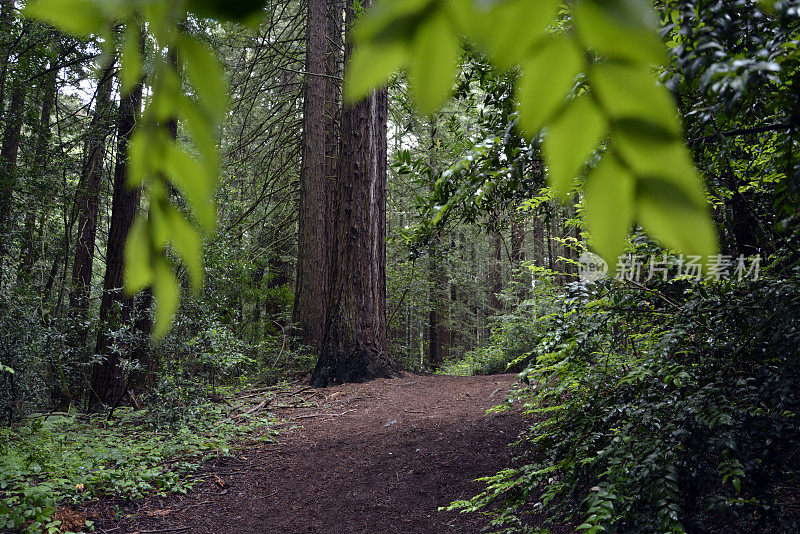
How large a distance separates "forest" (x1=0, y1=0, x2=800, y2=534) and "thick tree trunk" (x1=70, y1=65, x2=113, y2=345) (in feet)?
0.54

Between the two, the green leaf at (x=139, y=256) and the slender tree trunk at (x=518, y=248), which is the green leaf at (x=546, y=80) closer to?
the green leaf at (x=139, y=256)

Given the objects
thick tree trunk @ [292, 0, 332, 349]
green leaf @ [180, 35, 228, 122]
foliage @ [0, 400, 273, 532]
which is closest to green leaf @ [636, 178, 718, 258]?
green leaf @ [180, 35, 228, 122]

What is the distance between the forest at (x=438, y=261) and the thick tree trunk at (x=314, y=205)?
0.06 metres

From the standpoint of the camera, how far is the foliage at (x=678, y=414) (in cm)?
203

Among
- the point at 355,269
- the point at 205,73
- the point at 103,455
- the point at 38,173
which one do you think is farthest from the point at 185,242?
the point at 38,173

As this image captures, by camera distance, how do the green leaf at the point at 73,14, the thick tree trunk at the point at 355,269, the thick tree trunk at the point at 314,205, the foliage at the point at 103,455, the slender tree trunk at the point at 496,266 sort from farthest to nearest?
the slender tree trunk at the point at 496,266
the thick tree trunk at the point at 314,205
the thick tree trunk at the point at 355,269
the foliage at the point at 103,455
the green leaf at the point at 73,14

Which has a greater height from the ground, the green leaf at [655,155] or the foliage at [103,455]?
the green leaf at [655,155]

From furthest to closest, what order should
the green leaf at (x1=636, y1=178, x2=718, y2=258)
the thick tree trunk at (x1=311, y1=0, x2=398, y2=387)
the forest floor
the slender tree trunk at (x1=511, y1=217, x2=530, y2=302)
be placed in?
the thick tree trunk at (x1=311, y1=0, x2=398, y2=387)
the slender tree trunk at (x1=511, y1=217, x2=530, y2=302)
the forest floor
the green leaf at (x1=636, y1=178, x2=718, y2=258)

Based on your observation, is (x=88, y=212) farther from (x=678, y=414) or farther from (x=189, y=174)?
(x=189, y=174)

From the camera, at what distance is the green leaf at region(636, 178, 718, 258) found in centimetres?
28

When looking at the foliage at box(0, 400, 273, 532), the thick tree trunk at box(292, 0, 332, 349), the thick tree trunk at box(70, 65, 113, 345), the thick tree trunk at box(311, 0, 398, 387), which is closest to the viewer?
the foliage at box(0, 400, 273, 532)

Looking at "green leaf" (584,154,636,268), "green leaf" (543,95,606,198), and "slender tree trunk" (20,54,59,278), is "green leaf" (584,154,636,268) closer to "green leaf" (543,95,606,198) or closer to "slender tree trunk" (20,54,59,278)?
"green leaf" (543,95,606,198)

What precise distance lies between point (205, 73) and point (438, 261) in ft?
14.9

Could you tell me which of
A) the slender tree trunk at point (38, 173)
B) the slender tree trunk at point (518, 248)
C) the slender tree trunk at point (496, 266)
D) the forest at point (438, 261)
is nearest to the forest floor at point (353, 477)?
the forest at point (438, 261)
